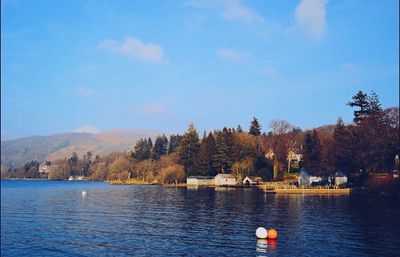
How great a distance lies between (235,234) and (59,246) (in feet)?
46.7

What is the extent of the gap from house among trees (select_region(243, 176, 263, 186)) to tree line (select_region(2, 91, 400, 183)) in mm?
1696

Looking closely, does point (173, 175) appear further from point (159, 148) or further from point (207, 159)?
point (159, 148)

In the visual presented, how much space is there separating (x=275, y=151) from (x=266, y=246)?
285 ft

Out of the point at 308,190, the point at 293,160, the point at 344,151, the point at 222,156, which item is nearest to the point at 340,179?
the point at 344,151

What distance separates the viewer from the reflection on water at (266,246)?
26906 millimetres

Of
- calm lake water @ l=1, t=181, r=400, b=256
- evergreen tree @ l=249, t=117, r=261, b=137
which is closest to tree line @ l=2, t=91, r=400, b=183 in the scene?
evergreen tree @ l=249, t=117, r=261, b=137

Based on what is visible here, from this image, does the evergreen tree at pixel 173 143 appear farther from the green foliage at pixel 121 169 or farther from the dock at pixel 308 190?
the dock at pixel 308 190

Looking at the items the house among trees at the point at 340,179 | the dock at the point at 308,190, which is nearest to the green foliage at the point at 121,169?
the dock at the point at 308,190

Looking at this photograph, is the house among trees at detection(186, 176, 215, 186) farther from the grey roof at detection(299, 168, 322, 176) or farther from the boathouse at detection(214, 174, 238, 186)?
the grey roof at detection(299, 168, 322, 176)

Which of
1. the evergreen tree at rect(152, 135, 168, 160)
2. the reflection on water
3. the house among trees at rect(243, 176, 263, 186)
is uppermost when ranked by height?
the evergreen tree at rect(152, 135, 168, 160)

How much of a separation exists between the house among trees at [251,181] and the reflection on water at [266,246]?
79.8 meters

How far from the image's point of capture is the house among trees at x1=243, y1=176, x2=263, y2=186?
4316 inches

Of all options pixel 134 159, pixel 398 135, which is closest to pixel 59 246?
pixel 398 135

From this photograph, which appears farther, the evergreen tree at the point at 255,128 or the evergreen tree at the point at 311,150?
the evergreen tree at the point at 255,128
